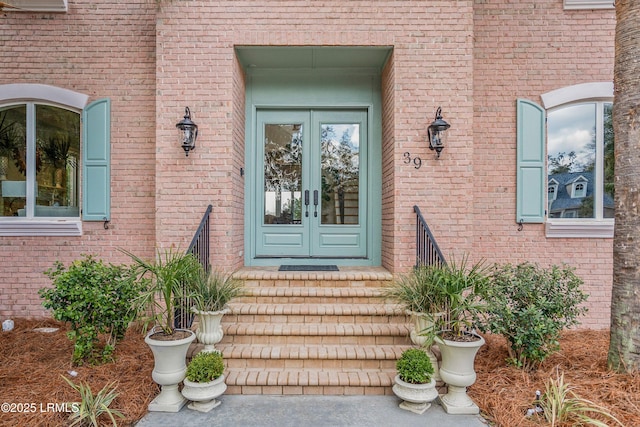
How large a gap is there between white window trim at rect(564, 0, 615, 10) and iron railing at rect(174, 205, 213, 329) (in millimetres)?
5348

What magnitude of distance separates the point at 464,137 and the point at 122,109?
14.6 ft

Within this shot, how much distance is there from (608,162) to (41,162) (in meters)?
7.78

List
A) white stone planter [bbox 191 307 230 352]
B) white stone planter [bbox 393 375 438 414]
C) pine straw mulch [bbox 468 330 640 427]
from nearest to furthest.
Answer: pine straw mulch [bbox 468 330 640 427] < white stone planter [bbox 393 375 438 414] < white stone planter [bbox 191 307 230 352]

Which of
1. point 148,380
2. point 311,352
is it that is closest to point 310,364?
point 311,352

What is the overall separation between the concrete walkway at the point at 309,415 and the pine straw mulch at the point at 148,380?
9.5 inches

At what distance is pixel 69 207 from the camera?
4.92 metres

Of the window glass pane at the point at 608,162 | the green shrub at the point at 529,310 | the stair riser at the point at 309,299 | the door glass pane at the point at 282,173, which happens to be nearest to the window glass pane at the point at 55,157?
the door glass pane at the point at 282,173

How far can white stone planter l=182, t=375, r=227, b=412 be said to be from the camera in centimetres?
279

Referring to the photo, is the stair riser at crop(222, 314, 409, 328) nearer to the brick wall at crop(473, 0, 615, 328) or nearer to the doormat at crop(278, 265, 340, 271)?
the doormat at crop(278, 265, 340, 271)

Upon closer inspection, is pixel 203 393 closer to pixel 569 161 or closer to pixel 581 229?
pixel 581 229

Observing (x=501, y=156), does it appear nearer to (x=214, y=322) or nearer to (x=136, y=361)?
(x=214, y=322)

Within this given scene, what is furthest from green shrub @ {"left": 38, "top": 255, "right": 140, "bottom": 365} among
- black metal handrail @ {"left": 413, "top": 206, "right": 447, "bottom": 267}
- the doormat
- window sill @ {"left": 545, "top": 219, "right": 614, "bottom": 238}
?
window sill @ {"left": 545, "top": 219, "right": 614, "bottom": 238}

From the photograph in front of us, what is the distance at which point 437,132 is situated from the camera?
4.16 meters

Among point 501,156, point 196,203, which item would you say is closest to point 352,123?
point 501,156
